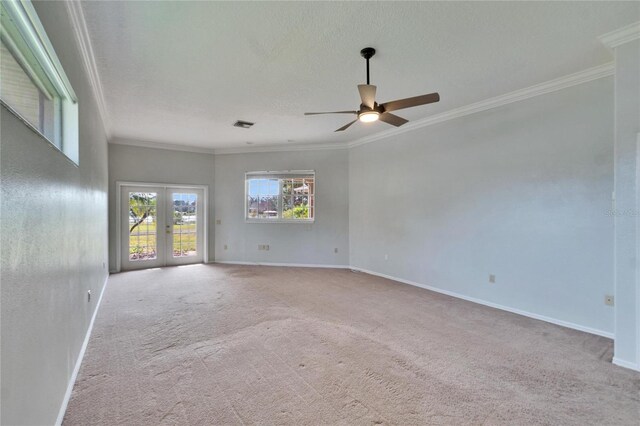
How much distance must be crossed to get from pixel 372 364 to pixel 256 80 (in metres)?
3.19

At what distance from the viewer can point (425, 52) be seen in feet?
8.97

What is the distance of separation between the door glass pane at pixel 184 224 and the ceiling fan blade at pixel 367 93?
18.2 ft

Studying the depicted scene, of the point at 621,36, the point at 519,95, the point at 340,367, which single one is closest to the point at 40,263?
the point at 340,367

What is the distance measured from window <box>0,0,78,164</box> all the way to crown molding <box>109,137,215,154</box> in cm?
451

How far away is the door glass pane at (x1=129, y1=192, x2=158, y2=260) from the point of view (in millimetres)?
6207

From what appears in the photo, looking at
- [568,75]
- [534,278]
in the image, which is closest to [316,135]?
[568,75]

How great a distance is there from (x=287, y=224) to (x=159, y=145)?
338 cm

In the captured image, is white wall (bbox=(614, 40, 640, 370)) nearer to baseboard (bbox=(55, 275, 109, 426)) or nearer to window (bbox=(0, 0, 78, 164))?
window (bbox=(0, 0, 78, 164))

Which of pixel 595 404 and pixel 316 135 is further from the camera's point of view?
pixel 316 135

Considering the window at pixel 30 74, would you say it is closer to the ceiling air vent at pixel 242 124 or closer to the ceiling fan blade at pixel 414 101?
the ceiling fan blade at pixel 414 101

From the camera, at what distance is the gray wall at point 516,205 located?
3.12m

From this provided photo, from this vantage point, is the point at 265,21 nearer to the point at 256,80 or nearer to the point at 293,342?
the point at 256,80

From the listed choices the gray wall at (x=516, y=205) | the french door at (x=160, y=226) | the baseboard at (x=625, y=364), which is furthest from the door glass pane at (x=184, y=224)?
the baseboard at (x=625, y=364)

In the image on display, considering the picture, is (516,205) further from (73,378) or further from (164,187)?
(164,187)
